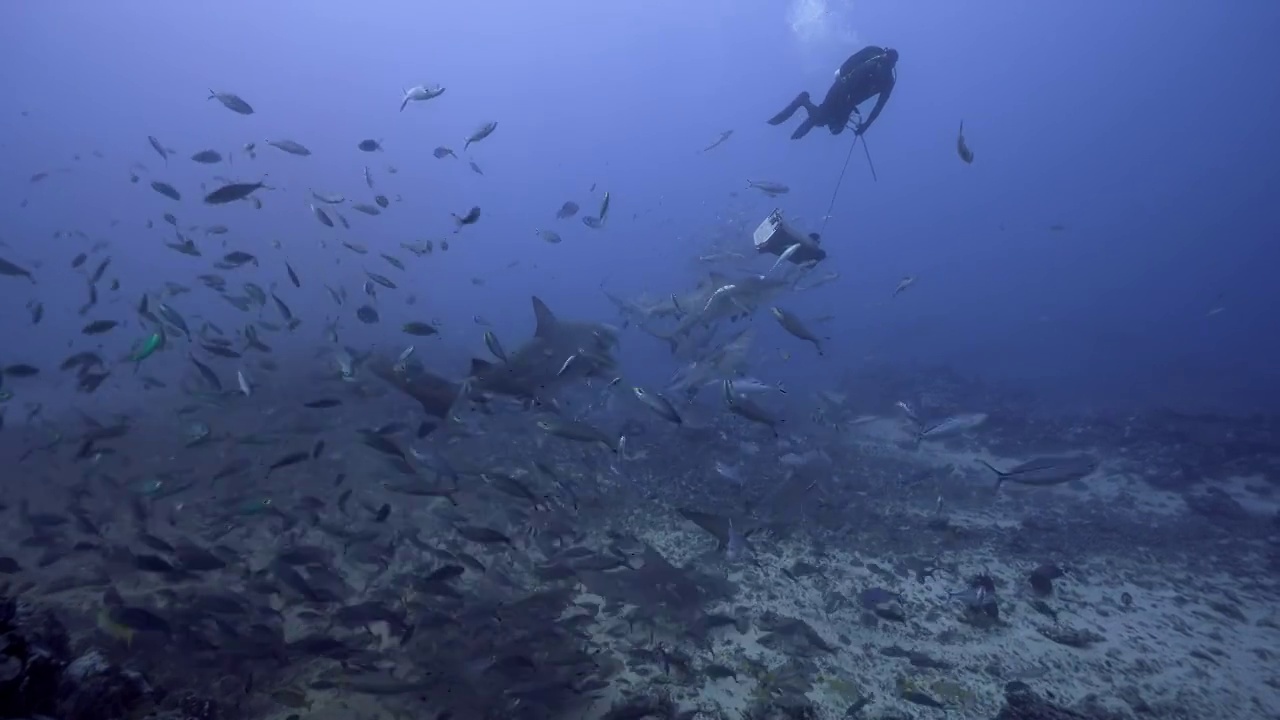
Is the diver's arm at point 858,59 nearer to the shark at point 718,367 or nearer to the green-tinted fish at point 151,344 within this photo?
the shark at point 718,367

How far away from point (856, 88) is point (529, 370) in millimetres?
5635

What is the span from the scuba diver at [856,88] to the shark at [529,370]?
390 cm

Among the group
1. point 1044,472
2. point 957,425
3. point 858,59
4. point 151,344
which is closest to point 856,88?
point 858,59

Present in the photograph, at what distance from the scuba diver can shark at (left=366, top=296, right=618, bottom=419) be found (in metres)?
3.90

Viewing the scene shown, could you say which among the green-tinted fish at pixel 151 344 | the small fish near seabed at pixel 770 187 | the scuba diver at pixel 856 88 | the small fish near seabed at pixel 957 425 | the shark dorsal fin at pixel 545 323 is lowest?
the green-tinted fish at pixel 151 344

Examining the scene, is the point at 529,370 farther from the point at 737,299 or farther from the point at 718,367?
the point at 737,299

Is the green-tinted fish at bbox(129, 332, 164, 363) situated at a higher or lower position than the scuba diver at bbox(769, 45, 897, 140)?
lower

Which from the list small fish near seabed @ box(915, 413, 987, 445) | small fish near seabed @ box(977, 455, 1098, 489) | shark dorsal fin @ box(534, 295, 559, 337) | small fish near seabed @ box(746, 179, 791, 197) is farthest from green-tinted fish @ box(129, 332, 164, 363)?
small fish near seabed @ box(977, 455, 1098, 489)

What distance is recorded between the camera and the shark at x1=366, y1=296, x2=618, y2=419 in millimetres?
6859

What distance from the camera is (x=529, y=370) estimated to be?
7.56 metres

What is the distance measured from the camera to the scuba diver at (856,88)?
751 centimetres

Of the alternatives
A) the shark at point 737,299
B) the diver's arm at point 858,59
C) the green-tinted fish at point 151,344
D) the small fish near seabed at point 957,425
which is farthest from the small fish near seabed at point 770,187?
the green-tinted fish at point 151,344

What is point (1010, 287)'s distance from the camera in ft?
264

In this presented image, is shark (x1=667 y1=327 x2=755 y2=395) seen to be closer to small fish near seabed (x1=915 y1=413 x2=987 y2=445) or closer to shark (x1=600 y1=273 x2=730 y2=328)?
shark (x1=600 y1=273 x2=730 y2=328)
